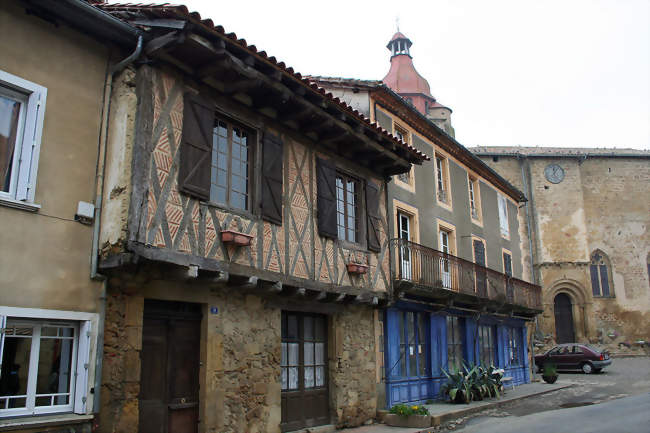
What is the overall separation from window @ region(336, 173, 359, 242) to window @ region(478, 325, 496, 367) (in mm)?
7749

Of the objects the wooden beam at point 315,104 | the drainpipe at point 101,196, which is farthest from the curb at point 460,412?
the drainpipe at point 101,196

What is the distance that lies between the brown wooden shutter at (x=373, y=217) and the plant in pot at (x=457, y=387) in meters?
4.59

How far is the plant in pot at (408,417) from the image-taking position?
11266 mm

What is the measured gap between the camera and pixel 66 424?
255 inches

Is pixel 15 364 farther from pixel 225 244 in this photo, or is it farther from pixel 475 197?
pixel 475 197

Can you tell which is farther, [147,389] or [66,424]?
[147,389]

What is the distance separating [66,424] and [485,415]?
9.43m

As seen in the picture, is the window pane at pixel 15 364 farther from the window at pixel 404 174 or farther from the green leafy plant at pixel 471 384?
the green leafy plant at pixel 471 384

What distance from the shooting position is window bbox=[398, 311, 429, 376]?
44.4 feet

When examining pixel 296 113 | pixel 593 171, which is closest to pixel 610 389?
pixel 296 113

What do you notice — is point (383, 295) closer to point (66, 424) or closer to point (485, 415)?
point (485, 415)

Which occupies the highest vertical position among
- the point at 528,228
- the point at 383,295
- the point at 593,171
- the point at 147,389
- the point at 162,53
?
the point at 593,171

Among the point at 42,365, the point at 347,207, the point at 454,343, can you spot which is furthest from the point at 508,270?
the point at 42,365

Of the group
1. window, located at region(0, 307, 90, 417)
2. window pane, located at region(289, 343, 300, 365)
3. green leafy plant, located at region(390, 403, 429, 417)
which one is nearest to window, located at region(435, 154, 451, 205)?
green leafy plant, located at region(390, 403, 429, 417)
